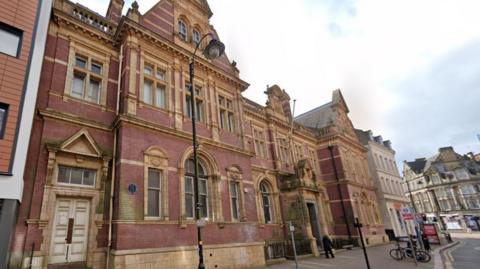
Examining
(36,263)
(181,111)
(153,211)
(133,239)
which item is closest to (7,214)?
(36,263)

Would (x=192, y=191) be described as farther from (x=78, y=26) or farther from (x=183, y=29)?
(x=183, y=29)

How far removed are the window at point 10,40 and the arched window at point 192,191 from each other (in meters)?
8.17

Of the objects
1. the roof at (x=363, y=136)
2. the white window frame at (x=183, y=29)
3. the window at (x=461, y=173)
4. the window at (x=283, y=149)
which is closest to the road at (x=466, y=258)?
the window at (x=283, y=149)

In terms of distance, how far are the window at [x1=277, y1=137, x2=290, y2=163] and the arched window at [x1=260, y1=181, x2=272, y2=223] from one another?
345 centimetres

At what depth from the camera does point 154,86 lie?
13.9 metres

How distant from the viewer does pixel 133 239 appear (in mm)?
10211

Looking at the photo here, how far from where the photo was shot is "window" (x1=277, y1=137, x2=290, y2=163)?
78.0 ft

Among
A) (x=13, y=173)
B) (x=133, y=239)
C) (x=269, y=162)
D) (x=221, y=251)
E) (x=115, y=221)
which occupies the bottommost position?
(x=221, y=251)

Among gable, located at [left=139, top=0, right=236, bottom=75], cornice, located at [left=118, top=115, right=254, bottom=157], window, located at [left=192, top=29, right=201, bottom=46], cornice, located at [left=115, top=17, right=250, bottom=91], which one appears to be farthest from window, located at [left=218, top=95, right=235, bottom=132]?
window, located at [left=192, top=29, right=201, bottom=46]

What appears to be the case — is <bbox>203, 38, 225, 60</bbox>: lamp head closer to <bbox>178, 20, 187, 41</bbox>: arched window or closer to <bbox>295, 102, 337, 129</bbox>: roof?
<bbox>178, 20, 187, 41</bbox>: arched window

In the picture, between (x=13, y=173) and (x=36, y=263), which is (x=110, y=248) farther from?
(x=13, y=173)

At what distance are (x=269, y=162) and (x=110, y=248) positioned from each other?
46.4ft

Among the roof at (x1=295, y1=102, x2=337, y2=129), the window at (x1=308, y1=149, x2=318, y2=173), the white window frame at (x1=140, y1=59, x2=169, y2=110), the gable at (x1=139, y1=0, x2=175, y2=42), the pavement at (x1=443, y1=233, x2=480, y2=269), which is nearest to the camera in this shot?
the pavement at (x1=443, y1=233, x2=480, y2=269)

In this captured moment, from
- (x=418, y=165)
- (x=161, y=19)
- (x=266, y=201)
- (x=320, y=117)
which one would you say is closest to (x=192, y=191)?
(x=266, y=201)
